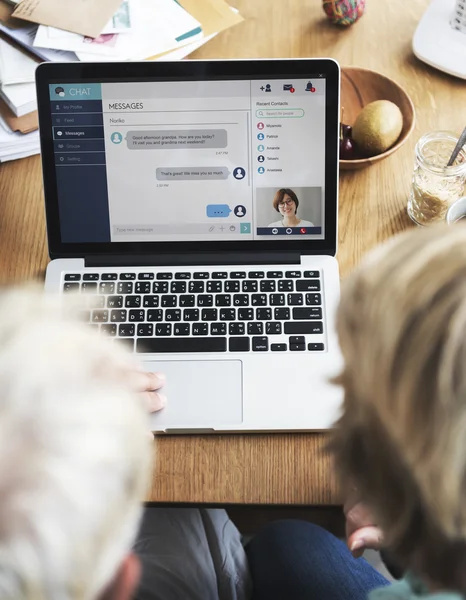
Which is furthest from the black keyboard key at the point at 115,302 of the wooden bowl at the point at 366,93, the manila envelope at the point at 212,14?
the manila envelope at the point at 212,14

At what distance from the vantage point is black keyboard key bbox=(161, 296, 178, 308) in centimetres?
88

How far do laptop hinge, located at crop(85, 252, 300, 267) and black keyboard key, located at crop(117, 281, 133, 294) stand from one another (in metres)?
0.03

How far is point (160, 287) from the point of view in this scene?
0.89 meters

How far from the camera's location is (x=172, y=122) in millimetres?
860

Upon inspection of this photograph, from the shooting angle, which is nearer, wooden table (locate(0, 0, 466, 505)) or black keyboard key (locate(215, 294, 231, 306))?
wooden table (locate(0, 0, 466, 505))

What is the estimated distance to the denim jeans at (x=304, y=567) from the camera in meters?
0.89

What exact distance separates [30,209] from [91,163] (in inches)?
6.3

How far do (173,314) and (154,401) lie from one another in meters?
0.13

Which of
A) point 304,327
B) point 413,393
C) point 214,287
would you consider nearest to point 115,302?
point 214,287

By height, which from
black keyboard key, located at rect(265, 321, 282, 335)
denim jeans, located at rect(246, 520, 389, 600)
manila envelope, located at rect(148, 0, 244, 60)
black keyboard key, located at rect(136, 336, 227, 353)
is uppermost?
manila envelope, located at rect(148, 0, 244, 60)

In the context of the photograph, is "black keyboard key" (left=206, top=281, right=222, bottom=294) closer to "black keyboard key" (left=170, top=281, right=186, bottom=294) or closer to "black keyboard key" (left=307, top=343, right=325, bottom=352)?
"black keyboard key" (left=170, top=281, right=186, bottom=294)

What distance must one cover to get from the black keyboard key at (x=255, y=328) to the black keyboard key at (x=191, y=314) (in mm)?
66

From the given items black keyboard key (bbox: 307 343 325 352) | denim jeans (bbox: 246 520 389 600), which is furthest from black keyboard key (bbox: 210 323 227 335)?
denim jeans (bbox: 246 520 389 600)

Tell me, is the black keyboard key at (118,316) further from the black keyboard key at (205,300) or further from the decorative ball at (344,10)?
the decorative ball at (344,10)
